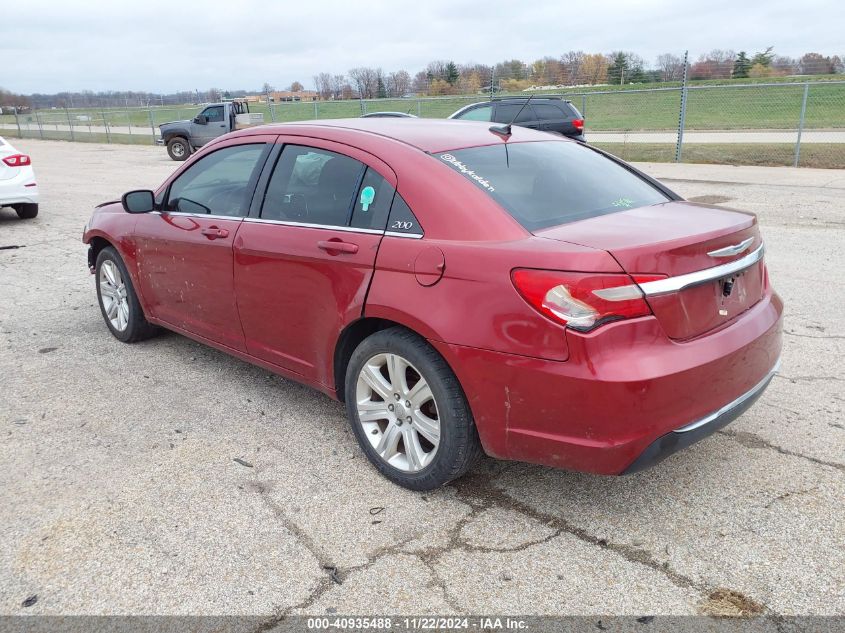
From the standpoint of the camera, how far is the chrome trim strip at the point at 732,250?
9.29 ft

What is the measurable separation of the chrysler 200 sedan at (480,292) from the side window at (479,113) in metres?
11.3

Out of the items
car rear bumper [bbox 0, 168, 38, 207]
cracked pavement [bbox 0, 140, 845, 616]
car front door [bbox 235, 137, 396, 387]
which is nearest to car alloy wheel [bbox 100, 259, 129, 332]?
cracked pavement [bbox 0, 140, 845, 616]

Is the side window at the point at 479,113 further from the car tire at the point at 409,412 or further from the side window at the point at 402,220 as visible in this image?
the car tire at the point at 409,412

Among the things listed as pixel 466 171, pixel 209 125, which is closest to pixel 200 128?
pixel 209 125

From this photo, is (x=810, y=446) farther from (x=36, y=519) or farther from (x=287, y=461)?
(x=36, y=519)

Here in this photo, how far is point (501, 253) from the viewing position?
9.04ft

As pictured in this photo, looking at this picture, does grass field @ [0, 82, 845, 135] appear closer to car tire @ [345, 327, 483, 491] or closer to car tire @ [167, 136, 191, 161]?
car tire @ [167, 136, 191, 161]

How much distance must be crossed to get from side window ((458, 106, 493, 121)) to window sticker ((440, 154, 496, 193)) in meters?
12.0

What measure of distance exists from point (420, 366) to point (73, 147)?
3273cm

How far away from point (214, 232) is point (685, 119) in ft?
94.0

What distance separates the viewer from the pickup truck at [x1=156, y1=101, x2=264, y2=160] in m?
22.6

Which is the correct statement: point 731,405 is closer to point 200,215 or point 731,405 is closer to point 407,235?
point 407,235

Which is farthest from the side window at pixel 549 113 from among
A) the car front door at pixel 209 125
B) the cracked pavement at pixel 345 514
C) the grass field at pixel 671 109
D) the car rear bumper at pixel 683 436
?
the car rear bumper at pixel 683 436

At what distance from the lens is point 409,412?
3.16 meters
